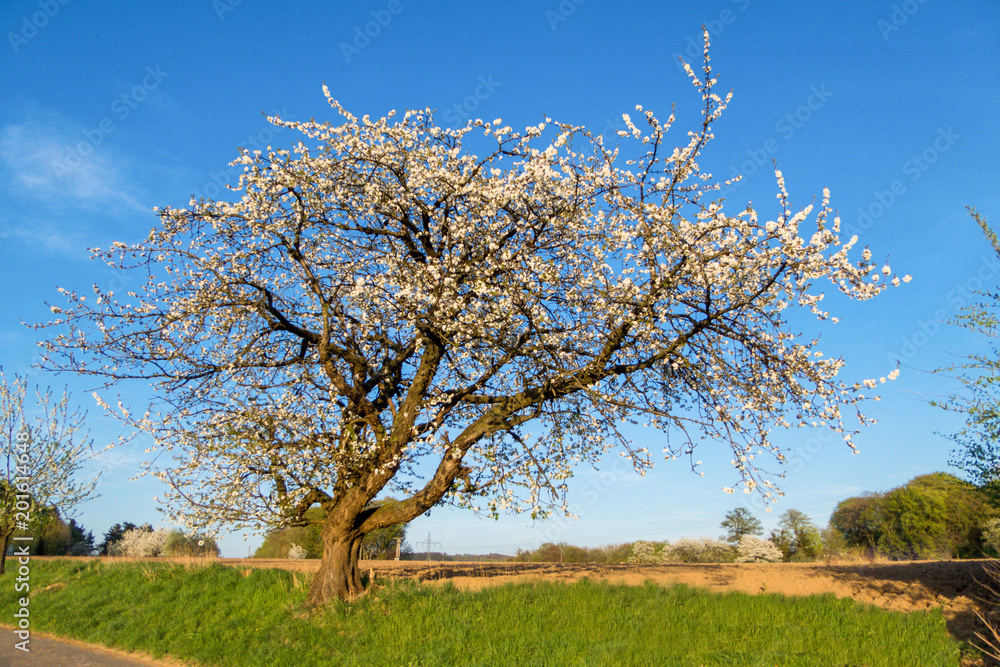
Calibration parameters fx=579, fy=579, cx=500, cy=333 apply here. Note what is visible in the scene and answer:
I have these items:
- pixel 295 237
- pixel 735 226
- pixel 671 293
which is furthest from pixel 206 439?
pixel 735 226

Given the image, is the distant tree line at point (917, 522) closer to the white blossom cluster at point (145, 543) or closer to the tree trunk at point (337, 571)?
the tree trunk at point (337, 571)


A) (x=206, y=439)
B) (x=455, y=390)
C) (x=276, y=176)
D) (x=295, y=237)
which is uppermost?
(x=276, y=176)

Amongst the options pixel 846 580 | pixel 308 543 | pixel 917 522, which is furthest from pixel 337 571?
pixel 917 522

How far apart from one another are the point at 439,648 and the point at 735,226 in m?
9.40

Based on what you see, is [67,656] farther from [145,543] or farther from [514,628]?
[145,543]

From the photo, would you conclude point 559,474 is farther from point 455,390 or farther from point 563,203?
point 563,203

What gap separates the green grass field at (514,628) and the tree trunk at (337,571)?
528mm

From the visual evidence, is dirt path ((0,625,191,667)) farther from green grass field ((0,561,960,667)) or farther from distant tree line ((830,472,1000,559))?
distant tree line ((830,472,1000,559))

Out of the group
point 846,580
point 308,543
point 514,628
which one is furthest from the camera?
point 308,543

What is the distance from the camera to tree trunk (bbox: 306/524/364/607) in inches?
535

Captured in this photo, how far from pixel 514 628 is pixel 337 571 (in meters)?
4.78

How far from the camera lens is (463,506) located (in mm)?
12562

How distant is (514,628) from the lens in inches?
449

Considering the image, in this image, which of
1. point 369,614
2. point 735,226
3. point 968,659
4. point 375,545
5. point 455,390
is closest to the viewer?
point 968,659
